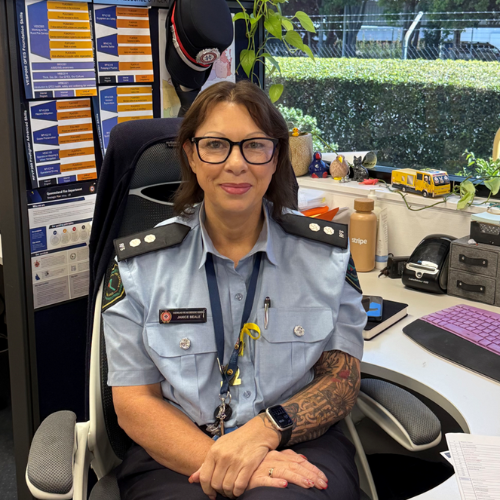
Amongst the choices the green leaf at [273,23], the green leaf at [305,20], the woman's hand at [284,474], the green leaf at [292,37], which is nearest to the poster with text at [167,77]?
the green leaf at [273,23]

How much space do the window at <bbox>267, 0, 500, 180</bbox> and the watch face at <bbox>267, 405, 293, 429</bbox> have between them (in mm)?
1483

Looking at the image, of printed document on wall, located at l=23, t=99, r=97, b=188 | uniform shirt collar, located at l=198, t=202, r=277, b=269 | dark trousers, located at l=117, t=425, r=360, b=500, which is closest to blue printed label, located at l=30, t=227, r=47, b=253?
printed document on wall, located at l=23, t=99, r=97, b=188

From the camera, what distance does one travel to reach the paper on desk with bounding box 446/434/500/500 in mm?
1002

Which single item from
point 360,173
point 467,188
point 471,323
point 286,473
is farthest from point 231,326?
point 360,173

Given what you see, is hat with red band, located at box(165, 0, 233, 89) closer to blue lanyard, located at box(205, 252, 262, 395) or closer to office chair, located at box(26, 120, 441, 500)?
office chair, located at box(26, 120, 441, 500)

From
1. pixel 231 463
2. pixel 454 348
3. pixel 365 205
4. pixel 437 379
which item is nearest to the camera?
pixel 231 463

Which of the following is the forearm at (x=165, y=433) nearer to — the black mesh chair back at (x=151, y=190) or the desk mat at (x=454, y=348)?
the black mesh chair back at (x=151, y=190)

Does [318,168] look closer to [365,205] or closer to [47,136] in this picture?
[365,205]

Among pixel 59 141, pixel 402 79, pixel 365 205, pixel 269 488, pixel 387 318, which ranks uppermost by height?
pixel 402 79

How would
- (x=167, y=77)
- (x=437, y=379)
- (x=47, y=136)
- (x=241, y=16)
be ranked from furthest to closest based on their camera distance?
(x=241, y=16) < (x=167, y=77) < (x=47, y=136) < (x=437, y=379)

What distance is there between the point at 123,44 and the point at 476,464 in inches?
60.0

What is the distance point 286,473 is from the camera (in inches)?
45.8

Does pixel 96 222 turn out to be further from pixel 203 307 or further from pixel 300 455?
pixel 300 455

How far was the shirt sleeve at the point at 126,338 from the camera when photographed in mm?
1295
